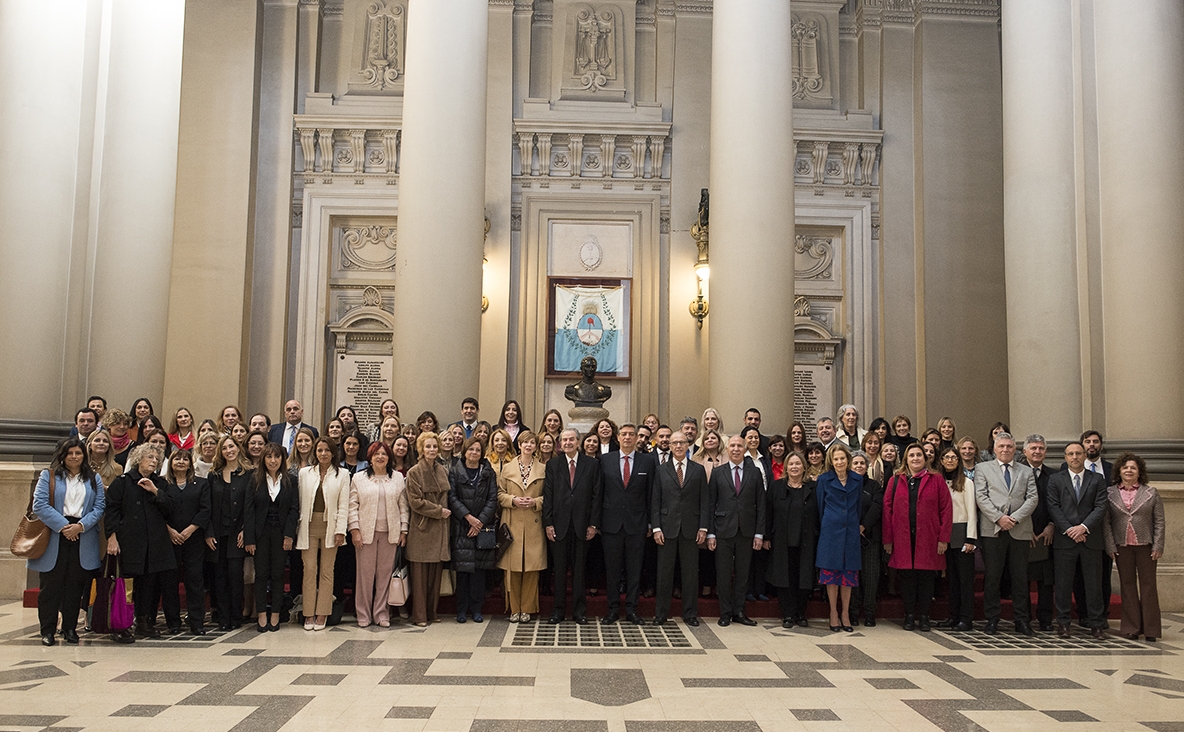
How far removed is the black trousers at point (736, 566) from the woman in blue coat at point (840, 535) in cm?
66

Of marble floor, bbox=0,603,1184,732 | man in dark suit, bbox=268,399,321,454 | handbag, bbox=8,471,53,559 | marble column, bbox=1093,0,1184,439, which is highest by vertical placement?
marble column, bbox=1093,0,1184,439

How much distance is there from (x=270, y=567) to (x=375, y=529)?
36.7 inches

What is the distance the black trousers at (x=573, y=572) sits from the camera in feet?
29.0

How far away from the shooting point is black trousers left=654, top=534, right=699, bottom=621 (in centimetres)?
891

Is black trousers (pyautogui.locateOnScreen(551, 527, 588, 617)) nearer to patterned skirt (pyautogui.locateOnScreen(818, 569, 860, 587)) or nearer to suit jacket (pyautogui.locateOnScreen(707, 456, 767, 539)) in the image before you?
suit jacket (pyautogui.locateOnScreen(707, 456, 767, 539))

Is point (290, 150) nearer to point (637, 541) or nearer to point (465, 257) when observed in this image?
point (465, 257)

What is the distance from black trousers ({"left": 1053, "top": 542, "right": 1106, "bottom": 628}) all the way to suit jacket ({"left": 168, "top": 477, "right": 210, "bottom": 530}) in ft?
24.5

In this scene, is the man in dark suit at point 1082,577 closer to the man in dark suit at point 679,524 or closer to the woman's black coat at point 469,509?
the man in dark suit at point 679,524

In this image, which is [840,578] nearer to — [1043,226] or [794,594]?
[794,594]

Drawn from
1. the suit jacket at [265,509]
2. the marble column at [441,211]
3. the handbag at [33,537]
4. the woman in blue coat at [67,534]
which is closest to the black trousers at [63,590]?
the woman in blue coat at [67,534]

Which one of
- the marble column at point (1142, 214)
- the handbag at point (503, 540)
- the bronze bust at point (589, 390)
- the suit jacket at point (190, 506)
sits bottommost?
the handbag at point (503, 540)

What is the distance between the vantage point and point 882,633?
28.0ft

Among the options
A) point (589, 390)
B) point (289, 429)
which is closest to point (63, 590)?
point (289, 429)

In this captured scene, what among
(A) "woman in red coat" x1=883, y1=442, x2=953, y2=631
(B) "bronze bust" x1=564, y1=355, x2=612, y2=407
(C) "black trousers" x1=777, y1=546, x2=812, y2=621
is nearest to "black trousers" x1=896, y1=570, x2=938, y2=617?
(A) "woman in red coat" x1=883, y1=442, x2=953, y2=631
